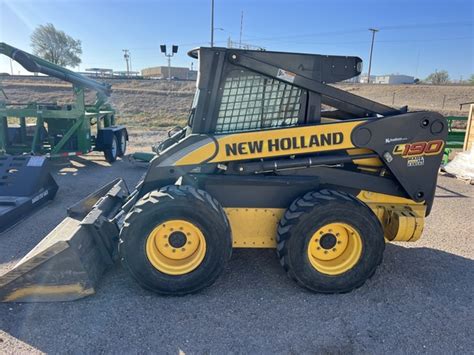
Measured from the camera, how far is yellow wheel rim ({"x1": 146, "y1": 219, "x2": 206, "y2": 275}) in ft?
11.3

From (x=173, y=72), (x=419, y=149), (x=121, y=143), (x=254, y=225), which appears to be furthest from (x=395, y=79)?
(x=254, y=225)

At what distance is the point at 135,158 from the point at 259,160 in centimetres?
619

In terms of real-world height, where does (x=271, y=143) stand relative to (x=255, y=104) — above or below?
below

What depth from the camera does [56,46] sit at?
63.5m

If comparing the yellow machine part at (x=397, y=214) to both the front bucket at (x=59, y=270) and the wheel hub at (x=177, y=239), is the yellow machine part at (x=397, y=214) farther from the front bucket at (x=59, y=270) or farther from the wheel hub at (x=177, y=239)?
the front bucket at (x=59, y=270)

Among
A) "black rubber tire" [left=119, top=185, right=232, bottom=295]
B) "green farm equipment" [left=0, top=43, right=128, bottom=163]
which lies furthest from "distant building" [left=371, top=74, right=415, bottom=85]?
"black rubber tire" [left=119, top=185, right=232, bottom=295]

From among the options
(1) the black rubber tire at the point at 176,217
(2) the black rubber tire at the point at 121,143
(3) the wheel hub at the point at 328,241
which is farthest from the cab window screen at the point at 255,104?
(2) the black rubber tire at the point at 121,143

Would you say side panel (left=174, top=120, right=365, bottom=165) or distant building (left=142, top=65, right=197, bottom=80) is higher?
distant building (left=142, top=65, right=197, bottom=80)

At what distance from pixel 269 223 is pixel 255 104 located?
122cm

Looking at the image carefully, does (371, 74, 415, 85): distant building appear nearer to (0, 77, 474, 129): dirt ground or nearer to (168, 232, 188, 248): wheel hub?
(0, 77, 474, 129): dirt ground

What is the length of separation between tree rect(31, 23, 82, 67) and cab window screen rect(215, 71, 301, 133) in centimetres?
6503

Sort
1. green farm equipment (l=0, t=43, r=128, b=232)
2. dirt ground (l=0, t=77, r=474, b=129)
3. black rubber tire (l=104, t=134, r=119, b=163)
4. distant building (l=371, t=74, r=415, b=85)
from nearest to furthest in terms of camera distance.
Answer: green farm equipment (l=0, t=43, r=128, b=232) < black rubber tire (l=104, t=134, r=119, b=163) < dirt ground (l=0, t=77, r=474, b=129) < distant building (l=371, t=74, r=415, b=85)

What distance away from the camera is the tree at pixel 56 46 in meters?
60.6

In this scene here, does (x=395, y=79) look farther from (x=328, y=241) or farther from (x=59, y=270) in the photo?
(x=59, y=270)
